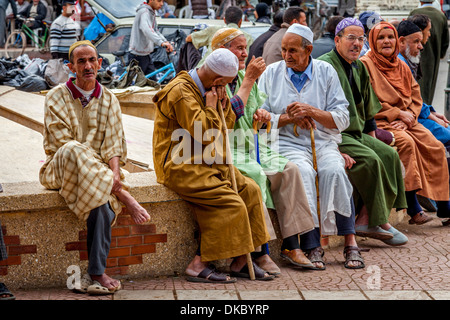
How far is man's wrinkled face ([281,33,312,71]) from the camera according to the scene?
18.2ft

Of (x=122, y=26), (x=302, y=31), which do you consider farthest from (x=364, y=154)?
(x=122, y=26)

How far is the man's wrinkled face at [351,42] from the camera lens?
601cm

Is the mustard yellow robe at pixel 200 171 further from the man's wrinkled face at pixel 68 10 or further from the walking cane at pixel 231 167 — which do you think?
the man's wrinkled face at pixel 68 10

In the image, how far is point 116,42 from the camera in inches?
463

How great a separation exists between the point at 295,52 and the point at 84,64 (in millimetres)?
1756

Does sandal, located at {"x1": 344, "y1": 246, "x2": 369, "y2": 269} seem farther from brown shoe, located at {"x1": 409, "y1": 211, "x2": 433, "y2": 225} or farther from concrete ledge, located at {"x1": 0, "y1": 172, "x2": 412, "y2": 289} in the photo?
brown shoe, located at {"x1": 409, "y1": 211, "x2": 433, "y2": 225}

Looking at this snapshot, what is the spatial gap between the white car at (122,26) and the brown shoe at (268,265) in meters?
7.18

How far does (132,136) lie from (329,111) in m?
2.83

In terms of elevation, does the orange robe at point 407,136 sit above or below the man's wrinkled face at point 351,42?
below

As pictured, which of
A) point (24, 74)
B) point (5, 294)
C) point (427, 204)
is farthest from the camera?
point (24, 74)

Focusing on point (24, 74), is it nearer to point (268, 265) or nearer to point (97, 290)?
point (268, 265)

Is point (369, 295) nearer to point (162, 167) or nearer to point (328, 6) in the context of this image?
point (162, 167)

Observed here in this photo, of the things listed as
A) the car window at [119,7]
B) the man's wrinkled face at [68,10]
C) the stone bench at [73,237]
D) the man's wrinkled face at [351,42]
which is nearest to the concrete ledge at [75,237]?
the stone bench at [73,237]

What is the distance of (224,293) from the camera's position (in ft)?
15.0
